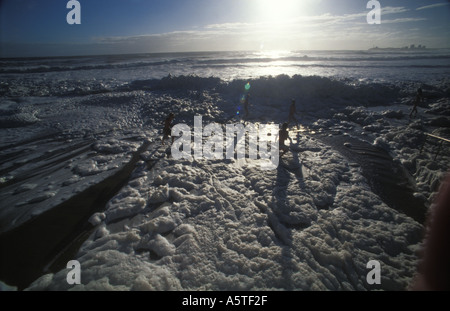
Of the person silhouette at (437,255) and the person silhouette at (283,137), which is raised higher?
the person silhouette at (283,137)

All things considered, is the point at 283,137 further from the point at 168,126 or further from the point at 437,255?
the point at 437,255

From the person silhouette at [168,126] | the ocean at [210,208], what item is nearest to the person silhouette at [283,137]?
the ocean at [210,208]

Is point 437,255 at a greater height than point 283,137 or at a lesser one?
lesser

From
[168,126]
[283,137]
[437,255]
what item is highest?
[168,126]

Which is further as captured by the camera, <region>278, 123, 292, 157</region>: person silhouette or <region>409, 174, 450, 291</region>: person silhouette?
<region>278, 123, 292, 157</region>: person silhouette

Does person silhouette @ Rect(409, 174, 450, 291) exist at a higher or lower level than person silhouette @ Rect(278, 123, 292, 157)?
lower

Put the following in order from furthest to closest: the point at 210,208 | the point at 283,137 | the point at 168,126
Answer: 1. the point at 168,126
2. the point at 283,137
3. the point at 210,208

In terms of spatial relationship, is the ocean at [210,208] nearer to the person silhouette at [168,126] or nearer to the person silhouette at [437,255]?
the person silhouette at [437,255]

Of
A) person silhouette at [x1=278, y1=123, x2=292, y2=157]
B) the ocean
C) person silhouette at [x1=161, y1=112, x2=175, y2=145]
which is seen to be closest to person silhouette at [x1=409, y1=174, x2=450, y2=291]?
the ocean

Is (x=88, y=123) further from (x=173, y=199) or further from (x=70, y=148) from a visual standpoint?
(x=173, y=199)

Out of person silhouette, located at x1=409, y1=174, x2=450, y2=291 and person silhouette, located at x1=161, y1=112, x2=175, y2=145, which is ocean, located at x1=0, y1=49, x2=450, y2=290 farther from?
person silhouette, located at x1=161, y1=112, x2=175, y2=145

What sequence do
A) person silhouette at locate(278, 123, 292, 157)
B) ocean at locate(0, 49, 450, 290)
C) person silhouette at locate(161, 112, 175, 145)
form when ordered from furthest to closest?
person silhouette at locate(161, 112, 175, 145), person silhouette at locate(278, 123, 292, 157), ocean at locate(0, 49, 450, 290)

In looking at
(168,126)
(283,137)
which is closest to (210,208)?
(283,137)

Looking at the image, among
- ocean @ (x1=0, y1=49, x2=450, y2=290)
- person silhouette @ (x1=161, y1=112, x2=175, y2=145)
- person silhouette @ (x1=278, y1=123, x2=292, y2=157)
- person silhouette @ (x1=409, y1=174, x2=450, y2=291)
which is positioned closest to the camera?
person silhouette @ (x1=409, y1=174, x2=450, y2=291)
